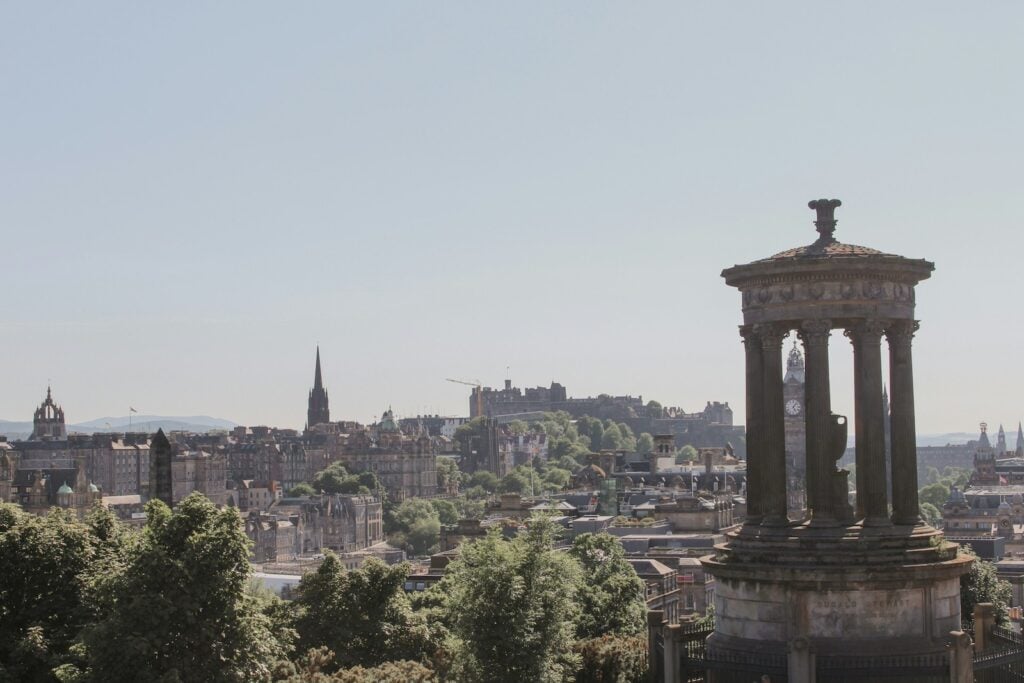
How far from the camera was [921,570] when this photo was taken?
33.8 m

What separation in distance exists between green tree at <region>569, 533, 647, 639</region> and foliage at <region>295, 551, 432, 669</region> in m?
6.84

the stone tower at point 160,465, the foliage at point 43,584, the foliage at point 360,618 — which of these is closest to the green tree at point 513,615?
the foliage at point 360,618

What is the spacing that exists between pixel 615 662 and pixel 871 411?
15213 mm

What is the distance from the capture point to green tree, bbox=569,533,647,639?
224 feet

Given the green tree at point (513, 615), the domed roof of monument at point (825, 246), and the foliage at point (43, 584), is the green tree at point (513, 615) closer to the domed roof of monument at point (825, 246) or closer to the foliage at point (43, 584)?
the foliage at point (43, 584)

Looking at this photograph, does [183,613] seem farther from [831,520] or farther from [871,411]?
[871,411]

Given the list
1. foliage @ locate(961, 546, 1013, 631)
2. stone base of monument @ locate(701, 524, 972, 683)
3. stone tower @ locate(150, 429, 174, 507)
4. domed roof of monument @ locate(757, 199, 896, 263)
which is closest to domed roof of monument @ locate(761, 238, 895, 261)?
domed roof of monument @ locate(757, 199, 896, 263)

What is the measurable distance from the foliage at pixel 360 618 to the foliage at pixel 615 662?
13.5 meters

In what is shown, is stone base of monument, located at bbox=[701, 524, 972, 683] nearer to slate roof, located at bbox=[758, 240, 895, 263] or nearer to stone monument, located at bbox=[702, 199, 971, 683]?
stone monument, located at bbox=[702, 199, 971, 683]

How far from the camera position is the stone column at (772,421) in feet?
118

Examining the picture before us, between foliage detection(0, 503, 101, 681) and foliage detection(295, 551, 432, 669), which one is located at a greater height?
foliage detection(0, 503, 101, 681)

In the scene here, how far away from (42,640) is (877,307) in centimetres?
2393

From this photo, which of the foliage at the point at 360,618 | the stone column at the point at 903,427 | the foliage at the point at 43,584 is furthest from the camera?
the foliage at the point at 360,618

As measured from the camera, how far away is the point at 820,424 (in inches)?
1384
